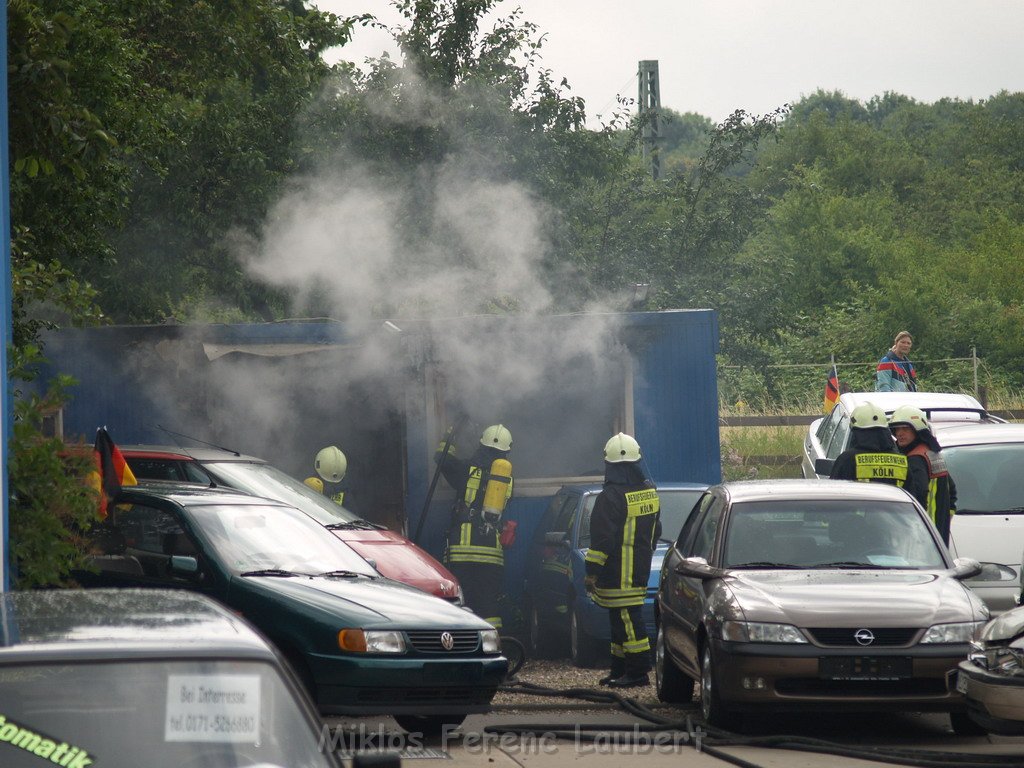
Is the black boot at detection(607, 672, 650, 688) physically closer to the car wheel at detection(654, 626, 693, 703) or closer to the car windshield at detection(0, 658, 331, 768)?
the car wheel at detection(654, 626, 693, 703)

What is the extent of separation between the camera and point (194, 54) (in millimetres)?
14156

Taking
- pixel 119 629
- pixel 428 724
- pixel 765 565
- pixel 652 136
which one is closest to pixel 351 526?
pixel 428 724

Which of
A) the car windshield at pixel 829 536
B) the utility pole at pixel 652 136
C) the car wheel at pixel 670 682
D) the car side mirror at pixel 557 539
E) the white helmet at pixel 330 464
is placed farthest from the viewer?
the utility pole at pixel 652 136

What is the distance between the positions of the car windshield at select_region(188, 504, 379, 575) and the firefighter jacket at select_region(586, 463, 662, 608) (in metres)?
2.22

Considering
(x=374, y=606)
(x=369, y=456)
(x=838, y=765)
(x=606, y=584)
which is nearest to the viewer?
(x=838, y=765)

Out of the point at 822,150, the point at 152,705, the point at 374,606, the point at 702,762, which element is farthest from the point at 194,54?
the point at 822,150

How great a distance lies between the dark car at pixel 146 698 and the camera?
139 inches

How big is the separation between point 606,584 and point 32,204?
5.28 meters

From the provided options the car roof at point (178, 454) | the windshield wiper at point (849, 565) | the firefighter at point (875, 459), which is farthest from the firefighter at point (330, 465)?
the windshield wiper at point (849, 565)

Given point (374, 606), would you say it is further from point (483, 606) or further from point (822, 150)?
point (822, 150)

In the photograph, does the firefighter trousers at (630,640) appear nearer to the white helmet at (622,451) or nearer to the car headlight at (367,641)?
the white helmet at (622,451)

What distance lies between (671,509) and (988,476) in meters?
2.92

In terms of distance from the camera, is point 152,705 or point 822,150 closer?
point 152,705

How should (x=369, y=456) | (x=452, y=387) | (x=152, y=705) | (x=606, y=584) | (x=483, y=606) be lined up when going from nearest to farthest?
1. (x=152, y=705)
2. (x=606, y=584)
3. (x=483, y=606)
4. (x=452, y=387)
5. (x=369, y=456)
